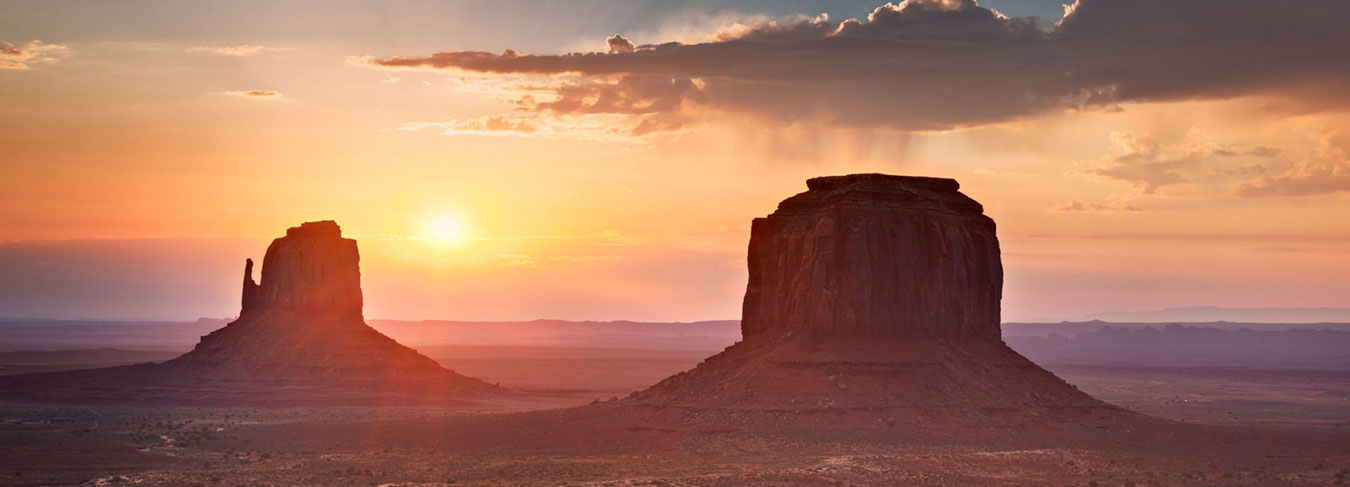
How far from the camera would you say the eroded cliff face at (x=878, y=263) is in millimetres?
70125

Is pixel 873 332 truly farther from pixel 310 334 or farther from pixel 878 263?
pixel 310 334

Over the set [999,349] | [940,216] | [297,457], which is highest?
[940,216]

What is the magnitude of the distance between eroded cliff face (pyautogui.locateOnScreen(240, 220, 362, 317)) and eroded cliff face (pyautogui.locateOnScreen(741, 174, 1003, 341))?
179 feet

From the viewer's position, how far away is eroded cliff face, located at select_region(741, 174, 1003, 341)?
230ft

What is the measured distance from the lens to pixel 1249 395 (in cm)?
14138

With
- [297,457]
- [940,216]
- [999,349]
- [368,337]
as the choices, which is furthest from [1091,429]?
[368,337]

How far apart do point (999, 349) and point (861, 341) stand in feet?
27.5

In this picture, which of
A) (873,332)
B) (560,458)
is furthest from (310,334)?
(560,458)

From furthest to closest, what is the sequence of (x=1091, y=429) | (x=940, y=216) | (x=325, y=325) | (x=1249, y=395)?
(x=1249, y=395) < (x=325, y=325) < (x=940, y=216) < (x=1091, y=429)

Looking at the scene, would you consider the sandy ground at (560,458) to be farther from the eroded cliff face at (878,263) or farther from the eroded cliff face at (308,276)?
the eroded cliff face at (308,276)

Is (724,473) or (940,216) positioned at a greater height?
(940,216)

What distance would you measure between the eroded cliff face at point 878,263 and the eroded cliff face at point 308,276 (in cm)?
5460

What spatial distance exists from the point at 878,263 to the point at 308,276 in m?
61.7

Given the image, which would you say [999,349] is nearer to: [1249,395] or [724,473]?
[724,473]
